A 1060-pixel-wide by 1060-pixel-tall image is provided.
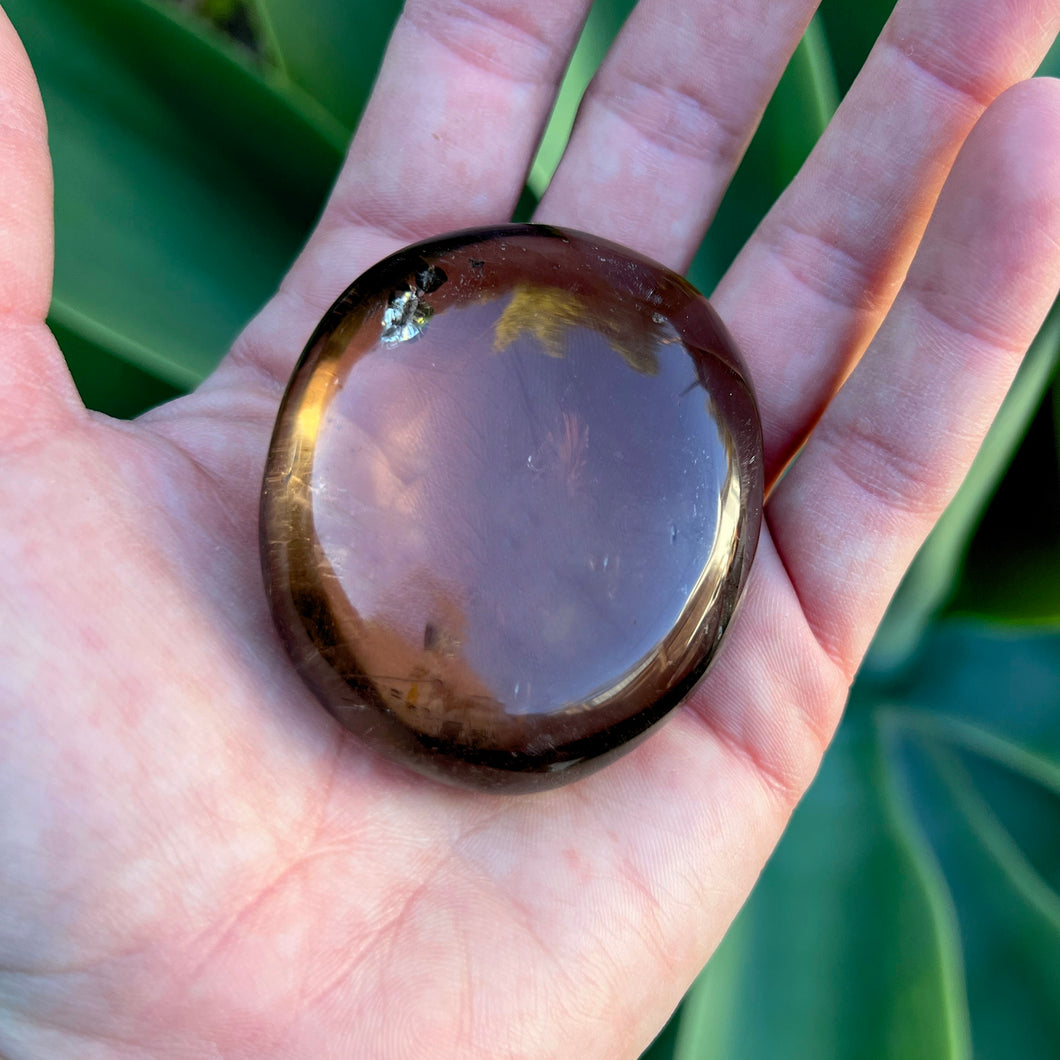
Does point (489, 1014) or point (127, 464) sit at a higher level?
point (127, 464)

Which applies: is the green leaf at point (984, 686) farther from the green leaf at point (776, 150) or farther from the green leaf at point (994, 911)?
the green leaf at point (776, 150)

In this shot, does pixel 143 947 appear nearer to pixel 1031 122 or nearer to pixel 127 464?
pixel 127 464

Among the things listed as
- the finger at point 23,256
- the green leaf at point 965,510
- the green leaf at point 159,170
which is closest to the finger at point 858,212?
the green leaf at point 965,510

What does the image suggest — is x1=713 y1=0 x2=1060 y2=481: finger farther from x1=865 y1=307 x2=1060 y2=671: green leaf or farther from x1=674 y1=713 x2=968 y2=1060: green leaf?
x1=674 y1=713 x2=968 y2=1060: green leaf

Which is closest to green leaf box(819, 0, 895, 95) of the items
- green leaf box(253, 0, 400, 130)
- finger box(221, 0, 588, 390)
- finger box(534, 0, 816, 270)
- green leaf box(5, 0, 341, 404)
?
finger box(534, 0, 816, 270)

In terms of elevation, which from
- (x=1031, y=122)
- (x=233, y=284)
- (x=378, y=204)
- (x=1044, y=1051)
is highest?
(x=1031, y=122)

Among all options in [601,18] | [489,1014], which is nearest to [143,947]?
[489,1014]
